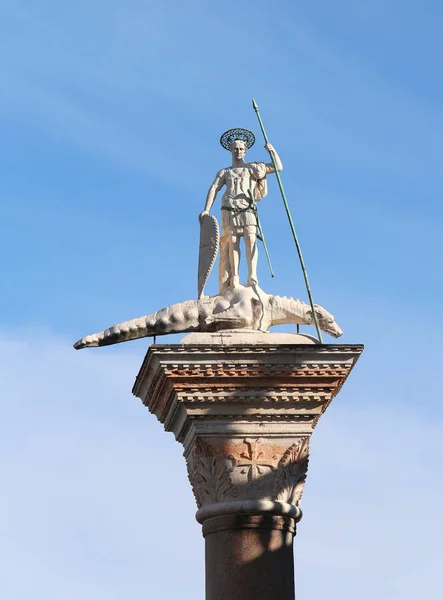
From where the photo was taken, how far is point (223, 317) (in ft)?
50.6

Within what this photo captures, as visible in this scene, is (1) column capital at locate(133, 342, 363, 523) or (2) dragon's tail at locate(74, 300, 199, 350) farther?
(2) dragon's tail at locate(74, 300, 199, 350)

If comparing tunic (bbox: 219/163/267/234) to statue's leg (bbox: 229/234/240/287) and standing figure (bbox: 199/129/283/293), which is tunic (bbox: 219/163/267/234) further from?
statue's leg (bbox: 229/234/240/287)

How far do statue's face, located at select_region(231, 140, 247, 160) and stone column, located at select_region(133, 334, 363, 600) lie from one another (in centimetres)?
297

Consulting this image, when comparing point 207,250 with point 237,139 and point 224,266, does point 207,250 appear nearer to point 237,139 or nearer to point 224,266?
point 224,266

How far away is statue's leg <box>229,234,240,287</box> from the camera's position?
52.1ft

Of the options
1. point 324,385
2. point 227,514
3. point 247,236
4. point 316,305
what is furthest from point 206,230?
point 227,514

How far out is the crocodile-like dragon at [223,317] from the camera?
1547cm

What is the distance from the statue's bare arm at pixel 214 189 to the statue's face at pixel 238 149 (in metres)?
0.28

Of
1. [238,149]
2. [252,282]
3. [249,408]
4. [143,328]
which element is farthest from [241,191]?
[249,408]

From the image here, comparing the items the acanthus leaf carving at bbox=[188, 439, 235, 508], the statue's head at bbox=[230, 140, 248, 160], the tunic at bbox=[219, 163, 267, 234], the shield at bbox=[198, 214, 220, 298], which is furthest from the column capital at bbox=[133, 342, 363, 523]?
the statue's head at bbox=[230, 140, 248, 160]

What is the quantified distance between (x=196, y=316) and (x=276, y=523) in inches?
108

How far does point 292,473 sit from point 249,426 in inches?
28.2

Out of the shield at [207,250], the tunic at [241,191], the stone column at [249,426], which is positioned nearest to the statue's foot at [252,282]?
the shield at [207,250]

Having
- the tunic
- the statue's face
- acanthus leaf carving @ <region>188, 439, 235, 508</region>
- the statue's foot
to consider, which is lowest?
acanthus leaf carving @ <region>188, 439, 235, 508</region>
